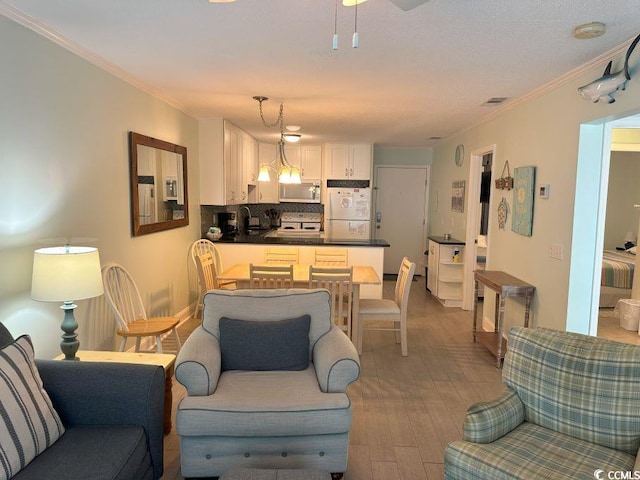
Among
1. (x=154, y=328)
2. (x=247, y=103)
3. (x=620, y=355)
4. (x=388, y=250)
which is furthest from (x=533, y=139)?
(x=388, y=250)

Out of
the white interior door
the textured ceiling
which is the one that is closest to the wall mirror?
the textured ceiling

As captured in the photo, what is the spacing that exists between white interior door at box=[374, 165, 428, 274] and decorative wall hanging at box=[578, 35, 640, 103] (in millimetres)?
5087

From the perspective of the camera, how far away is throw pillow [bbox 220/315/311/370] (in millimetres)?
2504

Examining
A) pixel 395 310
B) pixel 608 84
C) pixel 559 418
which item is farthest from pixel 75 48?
pixel 559 418

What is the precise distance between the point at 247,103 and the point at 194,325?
248cm

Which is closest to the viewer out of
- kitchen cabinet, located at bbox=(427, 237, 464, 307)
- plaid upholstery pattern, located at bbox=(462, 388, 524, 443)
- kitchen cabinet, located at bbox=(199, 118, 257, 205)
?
plaid upholstery pattern, located at bbox=(462, 388, 524, 443)

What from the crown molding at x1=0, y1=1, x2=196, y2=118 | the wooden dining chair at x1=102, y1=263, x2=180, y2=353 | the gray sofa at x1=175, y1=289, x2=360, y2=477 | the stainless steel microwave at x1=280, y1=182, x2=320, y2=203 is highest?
the crown molding at x1=0, y1=1, x2=196, y2=118

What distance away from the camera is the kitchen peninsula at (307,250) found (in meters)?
4.88

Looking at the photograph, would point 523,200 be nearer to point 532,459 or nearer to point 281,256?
point 281,256

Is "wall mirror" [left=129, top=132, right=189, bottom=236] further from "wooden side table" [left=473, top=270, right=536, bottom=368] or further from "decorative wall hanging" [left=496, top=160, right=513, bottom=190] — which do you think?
"decorative wall hanging" [left=496, top=160, right=513, bottom=190]

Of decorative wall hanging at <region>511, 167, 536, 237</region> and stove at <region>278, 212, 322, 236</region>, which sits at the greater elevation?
decorative wall hanging at <region>511, 167, 536, 237</region>

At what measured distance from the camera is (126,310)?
3.38m

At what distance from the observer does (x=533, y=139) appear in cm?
377

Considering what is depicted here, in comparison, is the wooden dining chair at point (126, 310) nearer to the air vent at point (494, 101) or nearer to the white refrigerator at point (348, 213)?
the air vent at point (494, 101)
